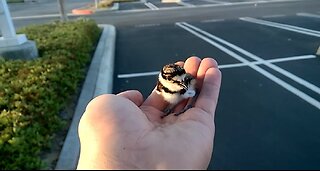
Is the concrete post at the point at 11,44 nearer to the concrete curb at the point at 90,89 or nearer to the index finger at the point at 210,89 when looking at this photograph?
the concrete curb at the point at 90,89

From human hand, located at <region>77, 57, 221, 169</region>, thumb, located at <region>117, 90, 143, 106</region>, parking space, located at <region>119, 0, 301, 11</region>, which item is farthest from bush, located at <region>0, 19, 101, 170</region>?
parking space, located at <region>119, 0, 301, 11</region>

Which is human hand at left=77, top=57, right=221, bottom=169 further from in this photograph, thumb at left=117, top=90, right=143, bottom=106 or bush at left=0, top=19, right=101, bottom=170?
bush at left=0, top=19, right=101, bottom=170

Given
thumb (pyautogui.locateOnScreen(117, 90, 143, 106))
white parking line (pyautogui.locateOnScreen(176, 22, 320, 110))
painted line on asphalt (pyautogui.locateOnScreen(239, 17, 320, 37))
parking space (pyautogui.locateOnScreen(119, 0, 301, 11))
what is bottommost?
parking space (pyautogui.locateOnScreen(119, 0, 301, 11))

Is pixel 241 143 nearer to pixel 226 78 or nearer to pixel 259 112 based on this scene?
pixel 259 112

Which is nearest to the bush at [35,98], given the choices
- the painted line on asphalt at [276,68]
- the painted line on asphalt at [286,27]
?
the painted line on asphalt at [276,68]

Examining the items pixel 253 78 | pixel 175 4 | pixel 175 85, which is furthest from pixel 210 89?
pixel 175 4

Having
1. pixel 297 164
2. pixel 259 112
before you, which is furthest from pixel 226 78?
pixel 297 164
